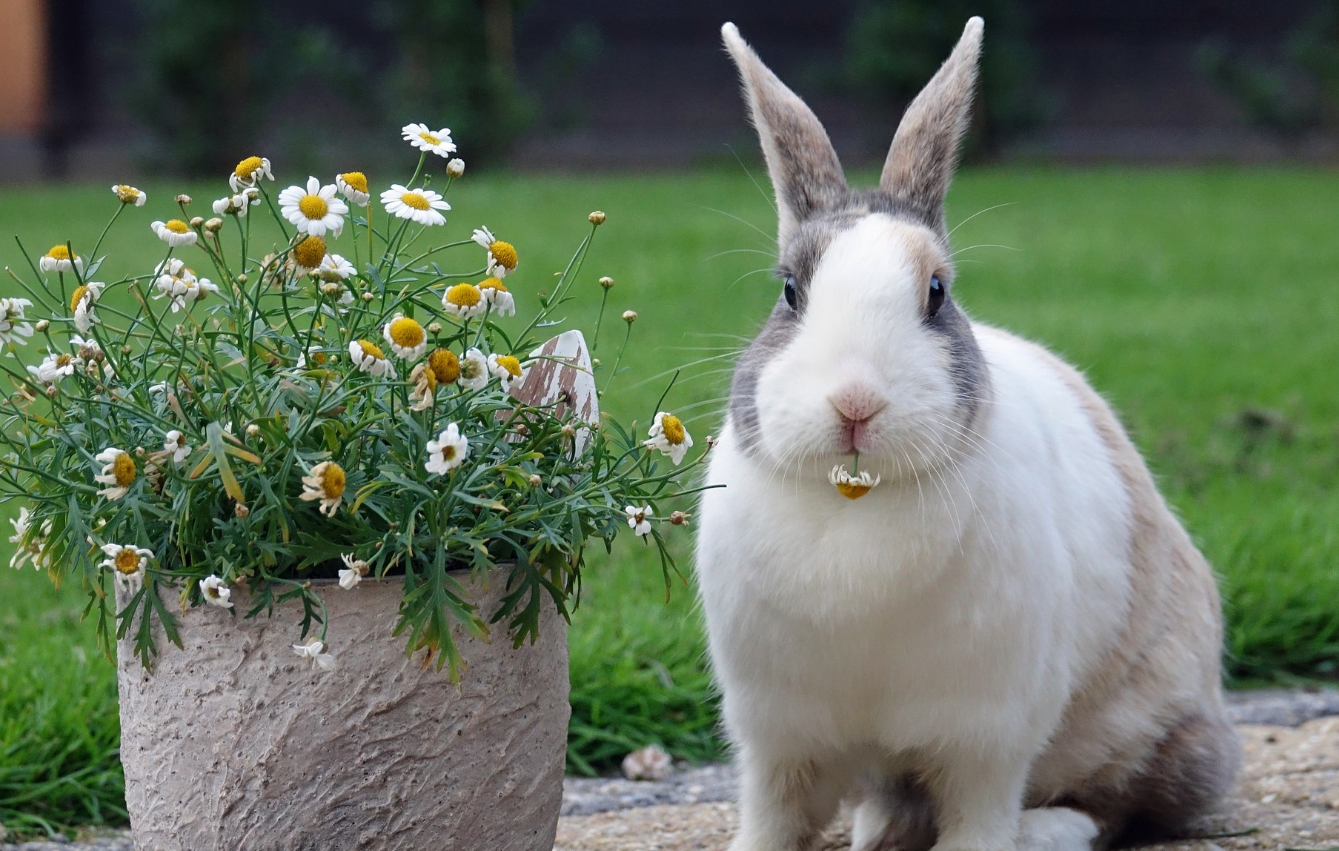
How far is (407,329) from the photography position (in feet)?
6.48

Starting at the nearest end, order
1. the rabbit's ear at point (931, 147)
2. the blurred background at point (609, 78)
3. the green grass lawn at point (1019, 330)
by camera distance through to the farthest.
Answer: the rabbit's ear at point (931, 147) → the green grass lawn at point (1019, 330) → the blurred background at point (609, 78)

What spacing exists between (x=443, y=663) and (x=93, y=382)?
2.13ft

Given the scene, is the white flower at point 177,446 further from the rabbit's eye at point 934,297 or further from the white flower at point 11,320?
the rabbit's eye at point 934,297

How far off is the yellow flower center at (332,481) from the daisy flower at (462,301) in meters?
0.30

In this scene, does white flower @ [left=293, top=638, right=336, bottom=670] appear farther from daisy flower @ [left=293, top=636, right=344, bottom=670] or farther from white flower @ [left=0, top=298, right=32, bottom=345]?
white flower @ [left=0, top=298, right=32, bottom=345]

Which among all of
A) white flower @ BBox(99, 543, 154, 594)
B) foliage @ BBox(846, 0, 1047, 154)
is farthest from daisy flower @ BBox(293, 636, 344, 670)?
foliage @ BBox(846, 0, 1047, 154)

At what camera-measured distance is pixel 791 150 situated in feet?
8.08

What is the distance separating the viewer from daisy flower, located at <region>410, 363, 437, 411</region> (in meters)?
1.99

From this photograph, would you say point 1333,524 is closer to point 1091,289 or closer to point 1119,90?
point 1091,289

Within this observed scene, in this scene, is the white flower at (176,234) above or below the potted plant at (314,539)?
above

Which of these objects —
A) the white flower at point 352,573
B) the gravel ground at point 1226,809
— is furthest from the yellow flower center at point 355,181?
the gravel ground at point 1226,809

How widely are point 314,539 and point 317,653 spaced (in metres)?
0.15

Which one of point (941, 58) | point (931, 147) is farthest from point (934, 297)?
point (941, 58)

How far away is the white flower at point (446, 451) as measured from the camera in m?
1.95
